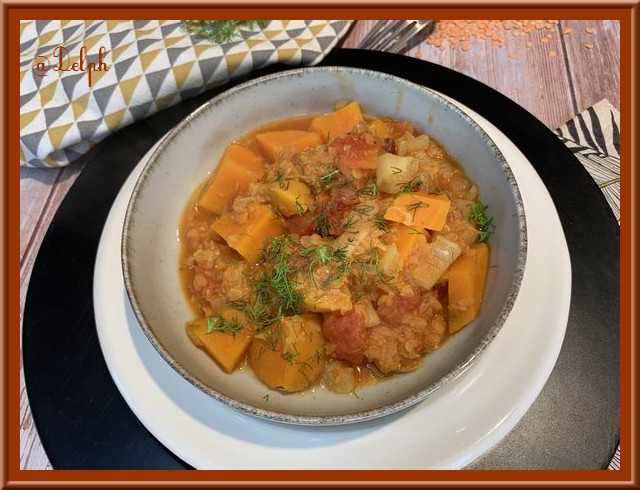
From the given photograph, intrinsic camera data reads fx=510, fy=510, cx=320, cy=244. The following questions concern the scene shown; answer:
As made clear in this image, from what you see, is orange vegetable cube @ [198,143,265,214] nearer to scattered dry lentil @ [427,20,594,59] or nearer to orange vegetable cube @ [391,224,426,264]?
orange vegetable cube @ [391,224,426,264]

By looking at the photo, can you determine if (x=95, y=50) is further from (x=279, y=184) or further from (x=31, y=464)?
(x=31, y=464)

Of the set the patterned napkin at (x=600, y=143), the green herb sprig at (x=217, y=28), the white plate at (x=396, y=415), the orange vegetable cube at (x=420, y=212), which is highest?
the patterned napkin at (x=600, y=143)

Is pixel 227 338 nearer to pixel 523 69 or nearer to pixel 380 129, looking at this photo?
pixel 380 129

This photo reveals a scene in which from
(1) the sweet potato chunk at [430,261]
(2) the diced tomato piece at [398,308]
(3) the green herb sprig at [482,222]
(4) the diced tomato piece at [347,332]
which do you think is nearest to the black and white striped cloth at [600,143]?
(3) the green herb sprig at [482,222]

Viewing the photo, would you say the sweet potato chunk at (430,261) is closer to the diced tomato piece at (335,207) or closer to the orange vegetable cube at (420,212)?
the orange vegetable cube at (420,212)

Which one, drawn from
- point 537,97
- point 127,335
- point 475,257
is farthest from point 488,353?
point 537,97

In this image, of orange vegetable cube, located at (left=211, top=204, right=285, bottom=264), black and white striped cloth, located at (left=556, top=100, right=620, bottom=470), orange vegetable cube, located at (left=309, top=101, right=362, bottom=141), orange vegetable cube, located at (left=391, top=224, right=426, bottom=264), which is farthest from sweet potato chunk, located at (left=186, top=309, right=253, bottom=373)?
black and white striped cloth, located at (left=556, top=100, right=620, bottom=470)

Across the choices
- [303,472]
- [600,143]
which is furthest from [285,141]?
[600,143]
